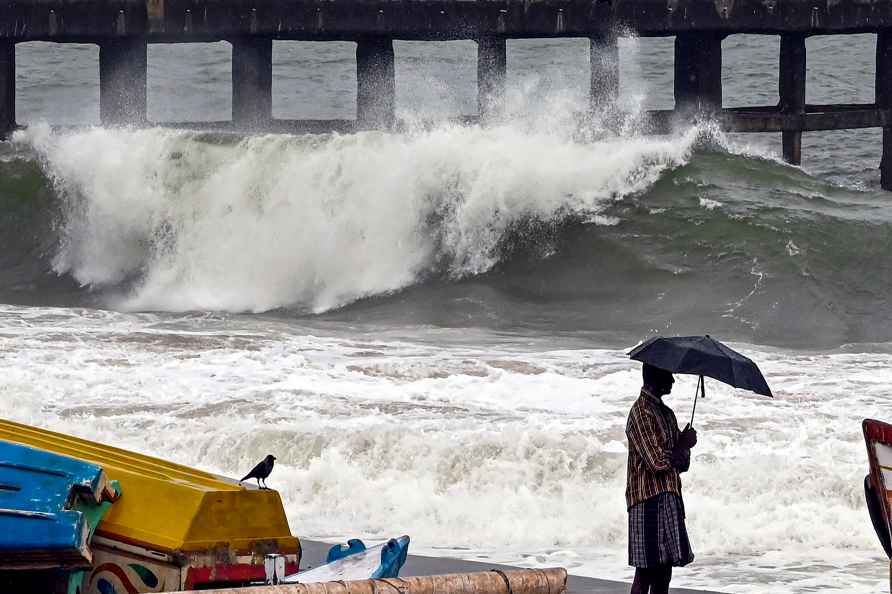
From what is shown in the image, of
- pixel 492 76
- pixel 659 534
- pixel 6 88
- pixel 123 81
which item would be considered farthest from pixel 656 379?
pixel 6 88

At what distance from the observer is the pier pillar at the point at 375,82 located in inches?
975

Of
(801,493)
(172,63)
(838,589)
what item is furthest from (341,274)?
(172,63)

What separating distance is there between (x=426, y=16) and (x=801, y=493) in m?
14.2

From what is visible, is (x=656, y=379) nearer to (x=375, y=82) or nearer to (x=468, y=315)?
(x=468, y=315)

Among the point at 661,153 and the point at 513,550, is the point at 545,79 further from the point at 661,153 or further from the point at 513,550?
the point at 513,550

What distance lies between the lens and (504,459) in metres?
11.3

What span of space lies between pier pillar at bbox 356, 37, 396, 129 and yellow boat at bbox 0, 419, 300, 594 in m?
18.1

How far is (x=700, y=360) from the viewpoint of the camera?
6.88 meters

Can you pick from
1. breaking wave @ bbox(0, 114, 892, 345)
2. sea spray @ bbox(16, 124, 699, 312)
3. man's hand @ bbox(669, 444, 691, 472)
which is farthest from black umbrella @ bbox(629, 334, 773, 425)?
sea spray @ bbox(16, 124, 699, 312)

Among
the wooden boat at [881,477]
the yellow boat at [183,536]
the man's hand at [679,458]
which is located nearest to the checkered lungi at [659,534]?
the man's hand at [679,458]

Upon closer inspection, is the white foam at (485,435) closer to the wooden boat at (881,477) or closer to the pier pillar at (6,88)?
the wooden boat at (881,477)

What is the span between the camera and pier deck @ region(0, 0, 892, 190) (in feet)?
77.0

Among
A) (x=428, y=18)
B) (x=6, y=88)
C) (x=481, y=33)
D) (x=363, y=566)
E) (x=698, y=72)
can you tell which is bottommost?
(x=363, y=566)

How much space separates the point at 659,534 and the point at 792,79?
19.0m
